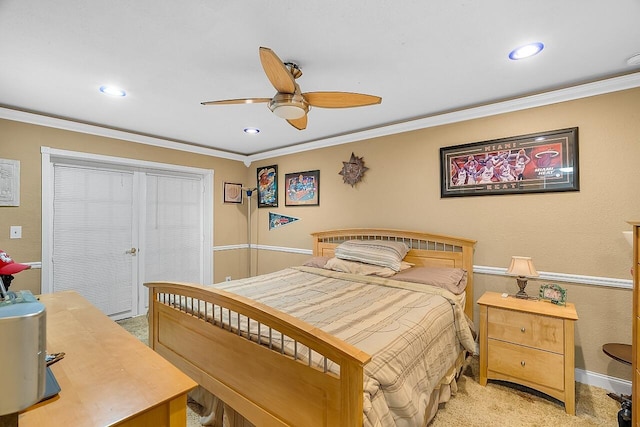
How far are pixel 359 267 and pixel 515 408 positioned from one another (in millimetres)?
1604

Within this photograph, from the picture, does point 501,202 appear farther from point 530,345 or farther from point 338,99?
point 338,99

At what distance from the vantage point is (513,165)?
2723 millimetres

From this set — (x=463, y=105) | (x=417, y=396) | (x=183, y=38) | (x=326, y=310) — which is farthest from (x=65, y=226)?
(x=463, y=105)

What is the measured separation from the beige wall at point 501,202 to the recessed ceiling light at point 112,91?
3.90 feet

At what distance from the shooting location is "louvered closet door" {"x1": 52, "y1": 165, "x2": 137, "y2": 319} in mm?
3330

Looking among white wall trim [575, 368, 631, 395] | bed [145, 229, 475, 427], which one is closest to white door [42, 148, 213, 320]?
bed [145, 229, 475, 427]

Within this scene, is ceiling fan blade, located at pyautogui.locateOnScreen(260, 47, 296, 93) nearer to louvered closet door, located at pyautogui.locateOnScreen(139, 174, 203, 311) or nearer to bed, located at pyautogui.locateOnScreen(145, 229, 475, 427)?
bed, located at pyautogui.locateOnScreen(145, 229, 475, 427)

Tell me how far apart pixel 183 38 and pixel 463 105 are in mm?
2474

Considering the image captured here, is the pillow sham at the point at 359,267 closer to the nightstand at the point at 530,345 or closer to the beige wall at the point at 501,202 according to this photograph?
the beige wall at the point at 501,202

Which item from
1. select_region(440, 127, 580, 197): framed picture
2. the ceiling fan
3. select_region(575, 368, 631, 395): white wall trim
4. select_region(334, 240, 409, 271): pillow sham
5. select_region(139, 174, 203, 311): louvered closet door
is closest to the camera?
the ceiling fan

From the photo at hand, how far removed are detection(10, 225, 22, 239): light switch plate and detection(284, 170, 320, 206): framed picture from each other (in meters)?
2.97

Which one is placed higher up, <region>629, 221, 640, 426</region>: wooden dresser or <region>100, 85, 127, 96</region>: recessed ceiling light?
<region>100, 85, 127, 96</region>: recessed ceiling light

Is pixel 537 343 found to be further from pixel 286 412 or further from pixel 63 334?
pixel 63 334

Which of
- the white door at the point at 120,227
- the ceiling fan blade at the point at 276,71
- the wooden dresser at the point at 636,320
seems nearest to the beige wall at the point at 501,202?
the white door at the point at 120,227
